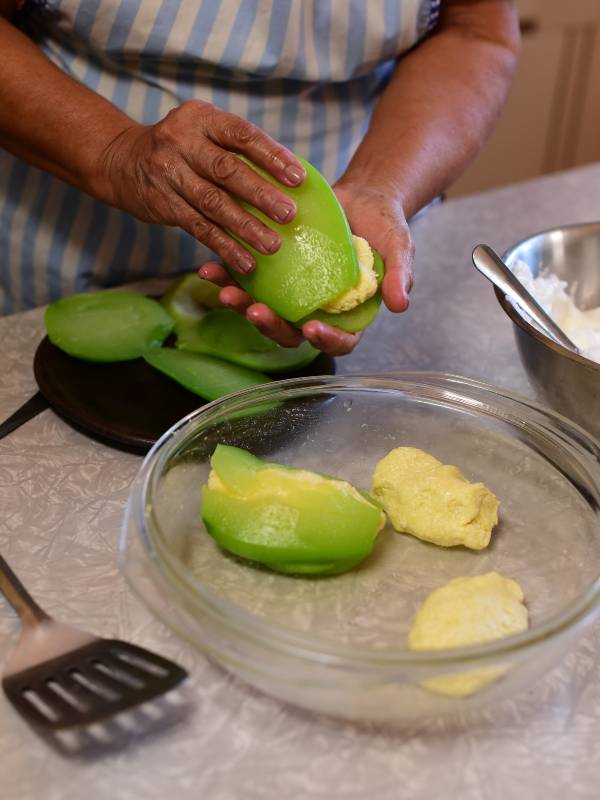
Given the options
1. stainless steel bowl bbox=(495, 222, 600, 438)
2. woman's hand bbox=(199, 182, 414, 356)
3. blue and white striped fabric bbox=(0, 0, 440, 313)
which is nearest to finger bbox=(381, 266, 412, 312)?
woman's hand bbox=(199, 182, 414, 356)

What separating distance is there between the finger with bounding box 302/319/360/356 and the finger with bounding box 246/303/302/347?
0.08ft

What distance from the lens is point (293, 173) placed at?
83 centimetres

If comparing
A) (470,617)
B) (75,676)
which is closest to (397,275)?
(470,617)

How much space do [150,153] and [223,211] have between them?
105mm

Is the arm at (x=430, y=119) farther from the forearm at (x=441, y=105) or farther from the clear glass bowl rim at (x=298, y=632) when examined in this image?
the clear glass bowl rim at (x=298, y=632)

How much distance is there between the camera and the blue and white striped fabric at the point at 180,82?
109 centimetres

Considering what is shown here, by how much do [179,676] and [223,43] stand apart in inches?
30.3

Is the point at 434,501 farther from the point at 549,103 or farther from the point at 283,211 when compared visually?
the point at 549,103

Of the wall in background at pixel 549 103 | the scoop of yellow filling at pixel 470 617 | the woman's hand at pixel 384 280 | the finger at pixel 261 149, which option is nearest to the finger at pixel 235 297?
the woman's hand at pixel 384 280

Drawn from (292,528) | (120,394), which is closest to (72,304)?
(120,394)

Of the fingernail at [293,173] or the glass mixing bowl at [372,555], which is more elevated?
the fingernail at [293,173]

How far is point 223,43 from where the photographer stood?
3.59 feet

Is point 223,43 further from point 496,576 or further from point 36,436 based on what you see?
point 496,576

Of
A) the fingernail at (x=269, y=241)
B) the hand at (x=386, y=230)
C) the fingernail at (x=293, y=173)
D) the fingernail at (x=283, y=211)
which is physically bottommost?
the hand at (x=386, y=230)
